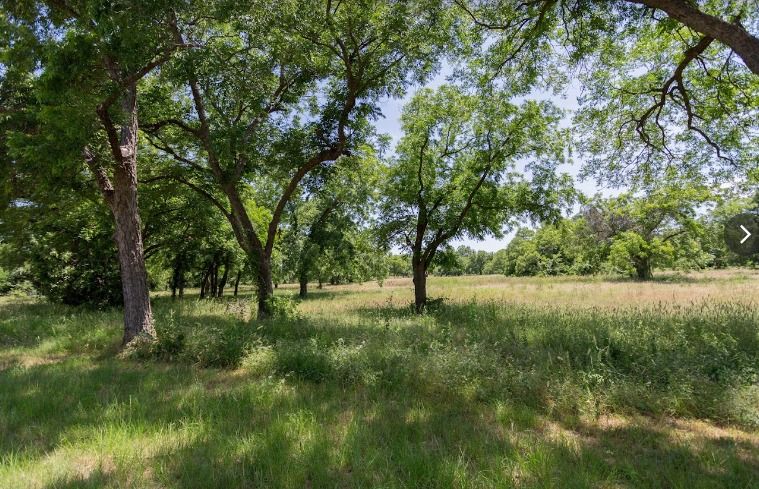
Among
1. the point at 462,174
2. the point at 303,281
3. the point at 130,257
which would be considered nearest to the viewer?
the point at 130,257

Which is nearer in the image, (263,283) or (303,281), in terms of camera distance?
(263,283)

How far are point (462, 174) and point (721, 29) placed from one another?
9514 millimetres

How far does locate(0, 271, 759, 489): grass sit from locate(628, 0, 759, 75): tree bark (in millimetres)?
4279

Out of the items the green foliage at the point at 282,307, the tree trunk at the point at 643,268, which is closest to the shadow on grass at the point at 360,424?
the green foliage at the point at 282,307

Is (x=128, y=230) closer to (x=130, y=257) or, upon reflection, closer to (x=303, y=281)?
(x=130, y=257)

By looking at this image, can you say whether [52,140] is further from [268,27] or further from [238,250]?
[238,250]

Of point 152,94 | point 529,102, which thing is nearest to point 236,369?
point 152,94

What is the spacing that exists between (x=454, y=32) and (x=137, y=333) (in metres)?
10.6

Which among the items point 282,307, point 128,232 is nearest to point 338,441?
point 128,232

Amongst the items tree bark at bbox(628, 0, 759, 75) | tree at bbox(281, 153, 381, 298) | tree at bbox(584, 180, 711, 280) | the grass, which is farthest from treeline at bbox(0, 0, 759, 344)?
tree at bbox(584, 180, 711, 280)

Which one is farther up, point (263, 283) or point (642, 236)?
point (642, 236)

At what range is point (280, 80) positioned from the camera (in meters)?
11.1

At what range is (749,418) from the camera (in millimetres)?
4289

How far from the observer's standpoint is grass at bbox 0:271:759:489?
318cm
